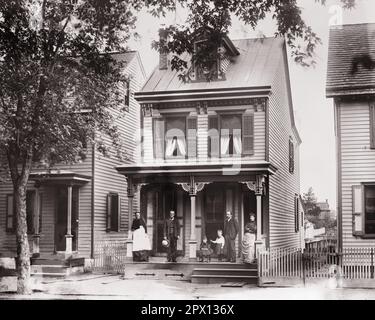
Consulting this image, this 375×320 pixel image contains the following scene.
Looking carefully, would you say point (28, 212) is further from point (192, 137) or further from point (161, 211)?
point (192, 137)

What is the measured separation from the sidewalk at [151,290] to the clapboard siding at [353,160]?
2610mm

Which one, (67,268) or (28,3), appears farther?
(67,268)

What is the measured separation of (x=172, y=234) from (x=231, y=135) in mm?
3687

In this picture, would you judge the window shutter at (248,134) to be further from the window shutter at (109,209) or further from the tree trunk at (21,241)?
the tree trunk at (21,241)

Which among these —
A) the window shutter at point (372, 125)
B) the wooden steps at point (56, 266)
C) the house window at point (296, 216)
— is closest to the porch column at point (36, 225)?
the wooden steps at point (56, 266)

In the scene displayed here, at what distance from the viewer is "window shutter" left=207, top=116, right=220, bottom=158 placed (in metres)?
18.2

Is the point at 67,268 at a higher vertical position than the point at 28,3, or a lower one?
lower

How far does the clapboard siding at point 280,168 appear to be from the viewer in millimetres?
17906

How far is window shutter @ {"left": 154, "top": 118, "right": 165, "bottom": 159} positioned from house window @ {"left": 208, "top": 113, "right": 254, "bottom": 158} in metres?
1.46

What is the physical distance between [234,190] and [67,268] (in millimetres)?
5651

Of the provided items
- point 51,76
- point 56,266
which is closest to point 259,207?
point 56,266

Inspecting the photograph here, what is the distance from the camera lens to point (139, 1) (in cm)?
1131
